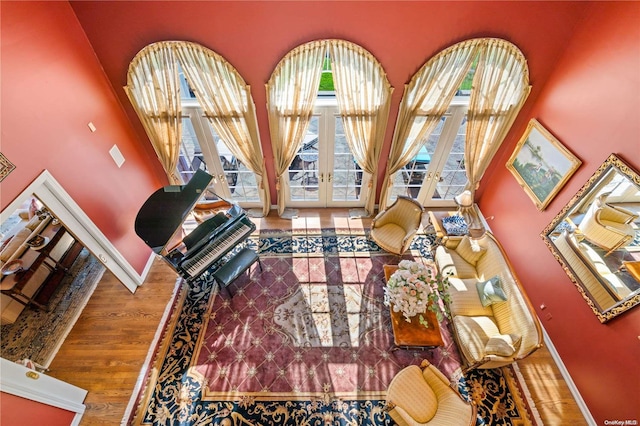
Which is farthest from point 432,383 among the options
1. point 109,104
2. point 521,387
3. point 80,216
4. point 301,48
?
point 109,104

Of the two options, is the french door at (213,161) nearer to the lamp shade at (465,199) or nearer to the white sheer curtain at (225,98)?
the white sheer curtain at (225,98)

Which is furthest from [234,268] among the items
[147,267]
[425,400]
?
[425,400]

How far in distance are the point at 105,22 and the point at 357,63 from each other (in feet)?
10.5

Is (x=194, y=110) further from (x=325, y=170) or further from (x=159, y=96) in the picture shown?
(x=325, y=170)

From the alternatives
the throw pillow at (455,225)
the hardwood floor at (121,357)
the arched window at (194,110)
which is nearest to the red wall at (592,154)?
the hardwood floor at (121,357)

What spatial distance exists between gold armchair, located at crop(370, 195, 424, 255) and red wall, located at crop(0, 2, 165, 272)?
158 inches

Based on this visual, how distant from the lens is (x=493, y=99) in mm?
4555

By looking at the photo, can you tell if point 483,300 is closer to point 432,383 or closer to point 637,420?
point 432,383

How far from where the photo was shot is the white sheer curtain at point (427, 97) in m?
4.16

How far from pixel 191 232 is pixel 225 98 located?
2.01 metres

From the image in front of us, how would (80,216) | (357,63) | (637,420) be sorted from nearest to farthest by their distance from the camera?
(637,420)
(80,216)
(357,63)

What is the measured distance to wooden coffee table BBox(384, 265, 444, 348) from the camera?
4000 mm

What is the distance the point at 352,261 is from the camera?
17.7 ft

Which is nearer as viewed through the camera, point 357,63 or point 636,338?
point 636,338
